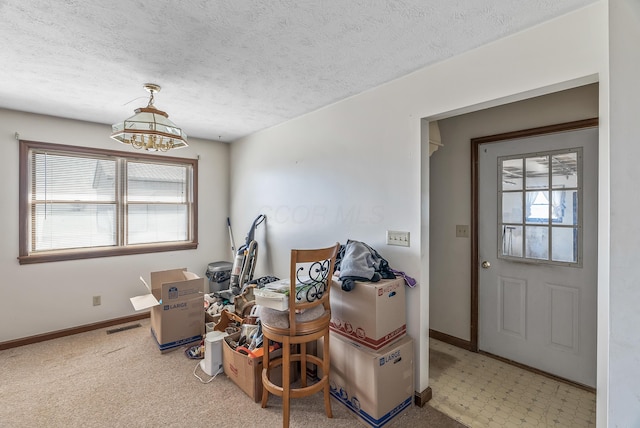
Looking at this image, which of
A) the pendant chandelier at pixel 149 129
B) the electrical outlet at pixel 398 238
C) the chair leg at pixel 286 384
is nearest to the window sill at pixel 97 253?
the pendant chandelier at pixel 149 129

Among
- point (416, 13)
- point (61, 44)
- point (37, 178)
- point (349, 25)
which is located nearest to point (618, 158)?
point (416, 13)

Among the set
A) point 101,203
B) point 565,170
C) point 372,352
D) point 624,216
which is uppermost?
point 565,170

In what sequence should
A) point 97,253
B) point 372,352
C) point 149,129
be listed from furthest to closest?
point 97,253, point 149,129, point 372,352

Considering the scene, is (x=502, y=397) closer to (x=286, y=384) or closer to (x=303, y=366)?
(x=303, y=366)

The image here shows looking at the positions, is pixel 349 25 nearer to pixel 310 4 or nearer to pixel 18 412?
pixel 310 4

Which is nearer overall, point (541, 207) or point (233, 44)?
point (233, 44)

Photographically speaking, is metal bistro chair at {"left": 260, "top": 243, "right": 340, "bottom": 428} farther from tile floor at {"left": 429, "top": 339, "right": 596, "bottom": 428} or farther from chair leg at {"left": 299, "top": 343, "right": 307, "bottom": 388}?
tile floor at {"left": 429, "top": 339, "right": 596, "bottom": 428}

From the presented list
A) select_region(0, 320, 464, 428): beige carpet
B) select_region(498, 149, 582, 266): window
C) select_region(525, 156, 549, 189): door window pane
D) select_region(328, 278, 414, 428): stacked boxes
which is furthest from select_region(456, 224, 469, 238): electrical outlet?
select_region(0, 320, 464, 428): beige carpet

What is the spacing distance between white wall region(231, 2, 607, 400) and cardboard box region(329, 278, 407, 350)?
6.6 inches

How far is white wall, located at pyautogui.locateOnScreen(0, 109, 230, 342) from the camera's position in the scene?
2.97 meters

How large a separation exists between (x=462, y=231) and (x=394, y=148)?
1.27 m

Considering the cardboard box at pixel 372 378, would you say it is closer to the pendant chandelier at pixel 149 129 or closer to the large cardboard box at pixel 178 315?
the large cardboard box at pixel 178 315

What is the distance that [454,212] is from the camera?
9.80ft

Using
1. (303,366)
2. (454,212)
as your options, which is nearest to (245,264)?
(303,366)
